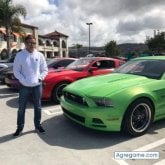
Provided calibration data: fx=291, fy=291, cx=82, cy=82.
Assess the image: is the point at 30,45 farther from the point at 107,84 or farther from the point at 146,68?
the point at 146,68

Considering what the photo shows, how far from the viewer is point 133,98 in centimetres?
511

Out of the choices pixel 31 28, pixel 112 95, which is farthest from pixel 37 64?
pixel 31 28

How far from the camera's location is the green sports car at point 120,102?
198 inches

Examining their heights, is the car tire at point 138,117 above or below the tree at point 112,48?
below

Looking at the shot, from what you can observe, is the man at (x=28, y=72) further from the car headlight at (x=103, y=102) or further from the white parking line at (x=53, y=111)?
the white parking line at (x=53, y=111)

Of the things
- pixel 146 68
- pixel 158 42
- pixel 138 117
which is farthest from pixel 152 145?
pixel 158 42

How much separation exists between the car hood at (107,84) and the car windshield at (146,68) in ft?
0.82

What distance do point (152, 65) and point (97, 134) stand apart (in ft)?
6.48

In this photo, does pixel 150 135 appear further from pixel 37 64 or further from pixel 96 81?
pixel 37 64

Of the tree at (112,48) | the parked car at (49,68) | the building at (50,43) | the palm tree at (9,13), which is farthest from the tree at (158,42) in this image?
the parked car at (49,68)

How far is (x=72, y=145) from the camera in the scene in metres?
4.89

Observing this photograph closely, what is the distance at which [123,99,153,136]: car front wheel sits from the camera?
512 cm

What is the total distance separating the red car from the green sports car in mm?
2224

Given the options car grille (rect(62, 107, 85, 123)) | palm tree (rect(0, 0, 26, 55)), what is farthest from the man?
palm tree (rect(0, 0, 26, 55))
